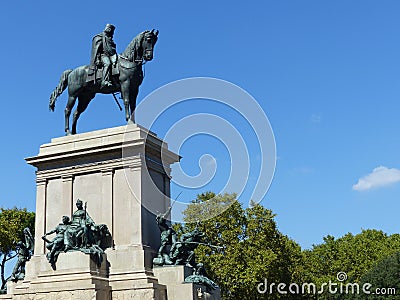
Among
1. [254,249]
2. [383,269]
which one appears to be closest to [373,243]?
[383,269]

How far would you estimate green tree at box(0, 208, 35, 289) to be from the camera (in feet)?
150

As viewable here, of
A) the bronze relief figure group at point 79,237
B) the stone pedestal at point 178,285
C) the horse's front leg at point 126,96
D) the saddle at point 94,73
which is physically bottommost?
the stone pedestal at point 178,285

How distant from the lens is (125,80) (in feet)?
75.2

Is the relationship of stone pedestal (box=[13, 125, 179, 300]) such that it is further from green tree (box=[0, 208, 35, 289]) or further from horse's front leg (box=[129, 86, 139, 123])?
green tree (box=[0, 208, 35, 289])

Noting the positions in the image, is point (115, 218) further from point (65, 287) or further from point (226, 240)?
point (226, 240)

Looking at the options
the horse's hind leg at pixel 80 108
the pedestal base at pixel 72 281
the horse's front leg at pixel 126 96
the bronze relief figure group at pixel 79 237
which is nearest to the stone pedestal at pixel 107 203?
the pedestal base at pixel 72 281

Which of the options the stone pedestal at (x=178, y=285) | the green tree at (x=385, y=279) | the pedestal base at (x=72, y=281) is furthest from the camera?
the green tree at (x=385, y=279)

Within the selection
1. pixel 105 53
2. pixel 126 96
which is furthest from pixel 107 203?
pixel 105 53

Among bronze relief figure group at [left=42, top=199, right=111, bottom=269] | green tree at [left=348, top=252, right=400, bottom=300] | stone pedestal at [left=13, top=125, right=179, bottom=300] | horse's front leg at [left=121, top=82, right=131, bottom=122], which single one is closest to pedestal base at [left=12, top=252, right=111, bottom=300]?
stone pedestal at [left=13, top=125, right=179, bottom=300]

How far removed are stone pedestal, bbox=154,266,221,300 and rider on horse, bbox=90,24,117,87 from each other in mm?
6988

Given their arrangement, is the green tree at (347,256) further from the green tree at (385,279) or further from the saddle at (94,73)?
the saddle at (94,73)

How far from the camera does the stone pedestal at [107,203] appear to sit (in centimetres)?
1994

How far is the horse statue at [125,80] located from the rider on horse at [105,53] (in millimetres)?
237

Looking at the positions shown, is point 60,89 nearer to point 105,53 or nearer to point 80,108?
point 80,108
